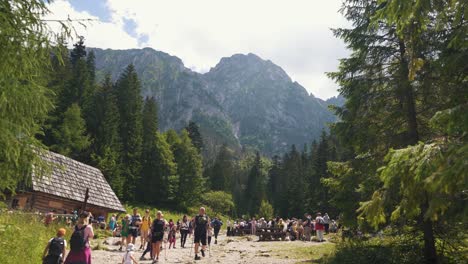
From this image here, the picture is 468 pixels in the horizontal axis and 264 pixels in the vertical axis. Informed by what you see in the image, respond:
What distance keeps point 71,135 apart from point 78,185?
20260 mm

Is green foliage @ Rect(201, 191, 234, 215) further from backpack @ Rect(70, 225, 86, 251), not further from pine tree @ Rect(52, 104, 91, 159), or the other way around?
backpack @ Rect(70, 225, 86, 251)

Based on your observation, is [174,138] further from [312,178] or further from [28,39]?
[28,39]

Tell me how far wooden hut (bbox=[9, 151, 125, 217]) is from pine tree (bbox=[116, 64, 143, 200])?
23334 mm

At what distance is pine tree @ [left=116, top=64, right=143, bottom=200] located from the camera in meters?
55.6

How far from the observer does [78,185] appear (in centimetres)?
2812

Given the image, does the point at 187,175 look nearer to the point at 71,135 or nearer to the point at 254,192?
the point at 71,135

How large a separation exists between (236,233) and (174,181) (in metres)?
26.7

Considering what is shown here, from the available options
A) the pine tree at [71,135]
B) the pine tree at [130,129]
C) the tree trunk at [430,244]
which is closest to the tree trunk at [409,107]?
the tree trunk at [430,244]

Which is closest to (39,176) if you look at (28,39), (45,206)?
(28,39)

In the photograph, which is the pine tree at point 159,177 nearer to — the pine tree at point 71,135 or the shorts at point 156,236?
the pine tree at point 71,135

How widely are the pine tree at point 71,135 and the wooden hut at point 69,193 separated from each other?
1531 centimetres

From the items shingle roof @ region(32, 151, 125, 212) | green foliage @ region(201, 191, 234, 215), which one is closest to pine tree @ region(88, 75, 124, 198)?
shingle roof @ region(32, 151, 125, 212)

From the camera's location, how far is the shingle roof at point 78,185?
25.5 metres

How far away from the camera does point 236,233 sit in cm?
3634
